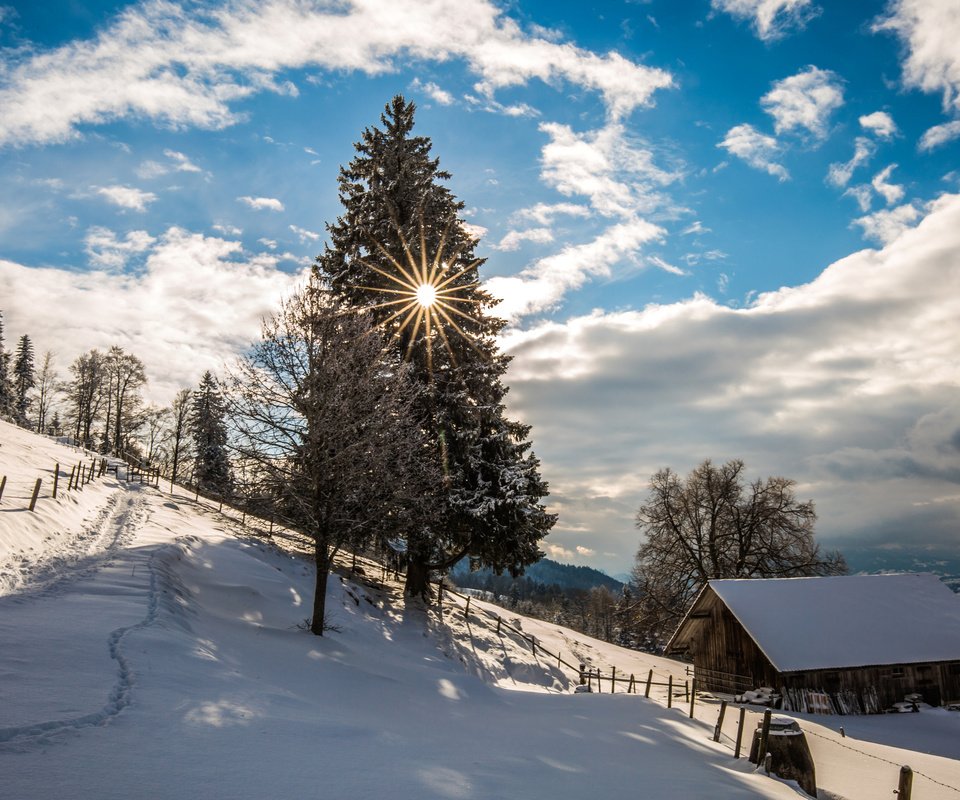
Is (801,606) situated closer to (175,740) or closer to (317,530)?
(317,530)

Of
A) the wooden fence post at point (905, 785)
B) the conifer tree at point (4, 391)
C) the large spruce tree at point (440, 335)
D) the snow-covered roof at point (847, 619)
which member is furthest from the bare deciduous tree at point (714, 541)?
the conifer tree at point (4, 391)

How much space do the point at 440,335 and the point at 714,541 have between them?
2765 centimetres

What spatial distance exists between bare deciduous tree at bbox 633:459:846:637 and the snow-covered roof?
23.4 feet

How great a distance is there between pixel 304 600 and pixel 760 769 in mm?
14871

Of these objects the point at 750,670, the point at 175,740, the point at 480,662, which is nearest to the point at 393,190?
the point at 480,662

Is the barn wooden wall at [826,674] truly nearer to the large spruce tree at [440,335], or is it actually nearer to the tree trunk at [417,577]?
the large spruce tree at [440,335]

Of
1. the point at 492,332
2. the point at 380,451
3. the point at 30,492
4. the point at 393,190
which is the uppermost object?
the point at 393,190

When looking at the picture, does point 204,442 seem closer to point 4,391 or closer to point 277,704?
point 4,391

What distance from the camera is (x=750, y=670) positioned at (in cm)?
2584

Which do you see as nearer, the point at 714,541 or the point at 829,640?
the point at 829,640

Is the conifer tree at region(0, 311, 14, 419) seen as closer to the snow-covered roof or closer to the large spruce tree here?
the large spruce tree

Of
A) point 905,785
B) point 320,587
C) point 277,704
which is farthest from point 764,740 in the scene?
point 320,587

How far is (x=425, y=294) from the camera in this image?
82.7ft

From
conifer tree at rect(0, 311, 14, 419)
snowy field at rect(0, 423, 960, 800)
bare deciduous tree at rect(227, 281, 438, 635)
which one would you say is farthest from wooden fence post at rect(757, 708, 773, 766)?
conifer tree at rect(0, 311, 14, 419)
